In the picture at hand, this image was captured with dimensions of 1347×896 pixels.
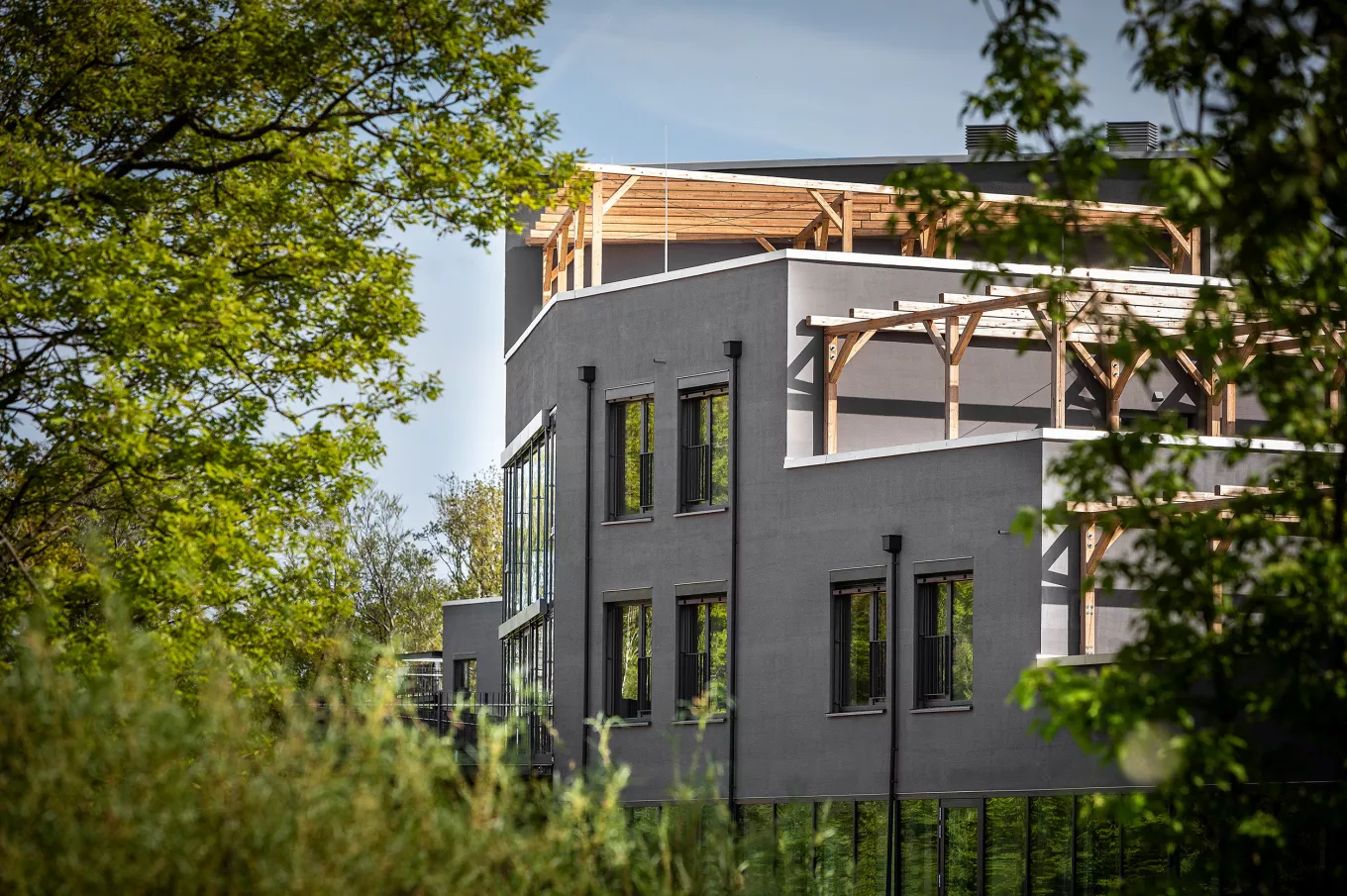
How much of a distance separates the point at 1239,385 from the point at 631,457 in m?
18.4

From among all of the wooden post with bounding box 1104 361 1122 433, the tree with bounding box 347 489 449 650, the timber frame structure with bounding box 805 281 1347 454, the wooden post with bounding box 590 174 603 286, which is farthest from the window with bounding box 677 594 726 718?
the tree with bounding box 347 489 449 650

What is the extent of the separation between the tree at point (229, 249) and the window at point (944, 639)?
8.00 metres

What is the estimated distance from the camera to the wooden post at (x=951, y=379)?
23.8 meters

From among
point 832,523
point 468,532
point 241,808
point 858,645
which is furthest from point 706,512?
point 468,532

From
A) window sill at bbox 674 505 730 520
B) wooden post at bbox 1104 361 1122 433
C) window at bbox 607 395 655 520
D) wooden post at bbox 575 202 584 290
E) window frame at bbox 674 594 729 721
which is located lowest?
window frame at bbox 674 594 729 721

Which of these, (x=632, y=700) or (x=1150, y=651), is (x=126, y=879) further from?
(x=632, y=700)

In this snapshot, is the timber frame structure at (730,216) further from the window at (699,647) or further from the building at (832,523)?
the window at (699,647)

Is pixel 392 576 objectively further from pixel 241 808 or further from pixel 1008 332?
pixel 241 808

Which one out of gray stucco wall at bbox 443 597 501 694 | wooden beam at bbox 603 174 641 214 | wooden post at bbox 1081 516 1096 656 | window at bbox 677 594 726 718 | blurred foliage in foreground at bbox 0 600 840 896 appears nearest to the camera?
blurred foliage in foreground at bbox 0 600 840 896

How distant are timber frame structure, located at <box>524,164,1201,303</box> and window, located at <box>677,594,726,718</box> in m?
5.23

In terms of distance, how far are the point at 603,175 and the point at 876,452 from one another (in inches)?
279

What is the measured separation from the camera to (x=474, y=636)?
40344mm

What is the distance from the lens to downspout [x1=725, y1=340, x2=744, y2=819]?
24609mm

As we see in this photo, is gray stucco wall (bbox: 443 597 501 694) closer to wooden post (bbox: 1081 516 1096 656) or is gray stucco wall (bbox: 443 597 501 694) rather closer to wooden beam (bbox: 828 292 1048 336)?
wooden beam (bbox: 828 292 1048 336)
